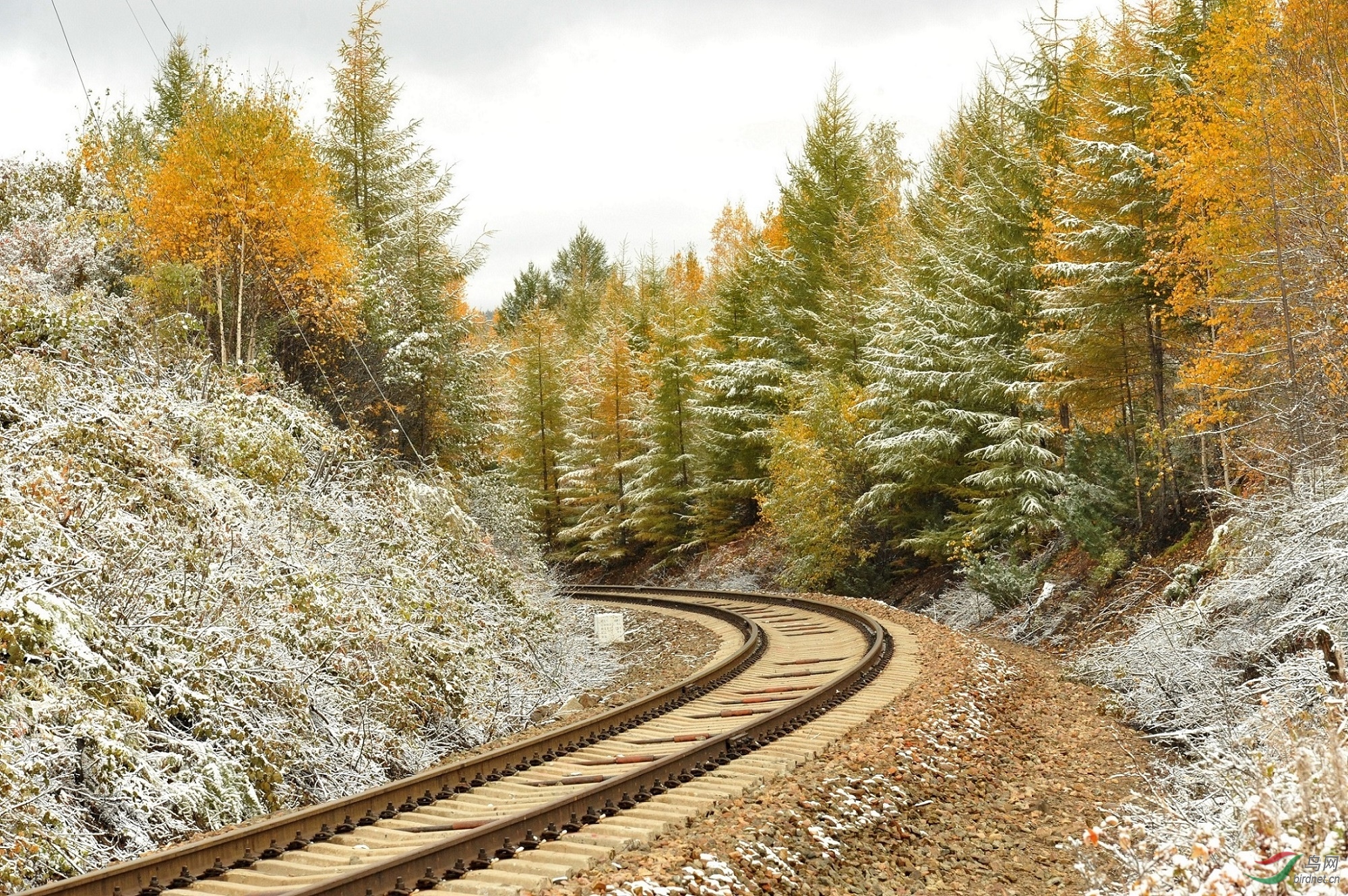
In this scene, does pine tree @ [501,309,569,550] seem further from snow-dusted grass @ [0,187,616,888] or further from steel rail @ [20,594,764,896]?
steel rail @ [20,594,764,896]

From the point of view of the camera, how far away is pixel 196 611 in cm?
963

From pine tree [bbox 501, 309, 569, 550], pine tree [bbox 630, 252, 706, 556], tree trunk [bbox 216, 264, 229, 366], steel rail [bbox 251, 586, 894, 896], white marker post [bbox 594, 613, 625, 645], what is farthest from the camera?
pine tree [bbox 501, 309, 569, 550]

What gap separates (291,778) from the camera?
9.03 meters

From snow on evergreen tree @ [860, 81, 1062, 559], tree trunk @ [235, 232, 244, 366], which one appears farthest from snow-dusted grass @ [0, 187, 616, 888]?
snow on evergreen tree @ [860, 81, 1062, 559]

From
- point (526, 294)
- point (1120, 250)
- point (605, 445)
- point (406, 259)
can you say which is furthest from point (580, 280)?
point (1120, 250)

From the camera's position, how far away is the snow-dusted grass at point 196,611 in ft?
24.5

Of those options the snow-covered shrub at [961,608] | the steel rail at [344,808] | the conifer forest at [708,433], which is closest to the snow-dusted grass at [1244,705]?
the conifer forest at [708,433]

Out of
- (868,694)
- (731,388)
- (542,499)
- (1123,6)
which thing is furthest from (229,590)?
(542,499)

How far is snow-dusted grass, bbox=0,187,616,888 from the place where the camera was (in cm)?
745

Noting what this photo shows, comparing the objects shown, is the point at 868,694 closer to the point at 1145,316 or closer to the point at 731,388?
the point at 1145,316

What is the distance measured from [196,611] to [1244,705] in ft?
32.6

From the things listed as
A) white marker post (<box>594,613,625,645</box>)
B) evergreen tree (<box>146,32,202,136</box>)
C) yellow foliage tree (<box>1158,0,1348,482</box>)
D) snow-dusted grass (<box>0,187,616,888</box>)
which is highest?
evergreen tree (<box>146,32,202,136</box>)

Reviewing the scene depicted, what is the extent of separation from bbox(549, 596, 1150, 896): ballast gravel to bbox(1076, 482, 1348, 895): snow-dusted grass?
590mm

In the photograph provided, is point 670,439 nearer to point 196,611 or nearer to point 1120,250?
point 1120,250
